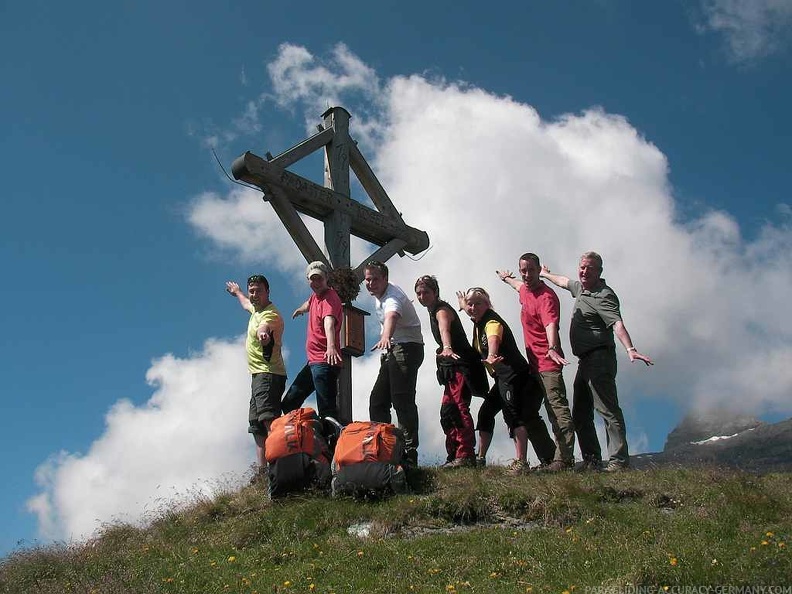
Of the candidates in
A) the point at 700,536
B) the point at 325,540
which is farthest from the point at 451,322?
the point at 700,536

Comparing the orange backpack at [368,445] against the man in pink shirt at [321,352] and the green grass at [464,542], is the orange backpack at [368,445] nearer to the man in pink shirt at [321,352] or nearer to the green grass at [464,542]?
the green grass at [464,542]

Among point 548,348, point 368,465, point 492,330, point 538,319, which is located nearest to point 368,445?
point 368,465

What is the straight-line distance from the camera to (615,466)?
8.09 m

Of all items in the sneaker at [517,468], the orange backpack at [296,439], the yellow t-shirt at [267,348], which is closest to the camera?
the orange backpack at [296,439]

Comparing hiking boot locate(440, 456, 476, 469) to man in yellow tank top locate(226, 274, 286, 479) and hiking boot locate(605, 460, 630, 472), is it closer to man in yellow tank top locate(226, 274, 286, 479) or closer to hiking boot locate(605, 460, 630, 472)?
hiking boot locate(605, 460, 630, 472)

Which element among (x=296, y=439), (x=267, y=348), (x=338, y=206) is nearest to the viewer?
(x=296, y=439)

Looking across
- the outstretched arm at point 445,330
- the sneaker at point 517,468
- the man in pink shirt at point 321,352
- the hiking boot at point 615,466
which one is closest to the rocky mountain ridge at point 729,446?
the hiking boot at point 615,466

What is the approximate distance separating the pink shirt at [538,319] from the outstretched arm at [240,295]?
311 cm

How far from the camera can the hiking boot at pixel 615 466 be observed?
8.05m

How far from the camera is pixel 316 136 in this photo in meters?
11.3

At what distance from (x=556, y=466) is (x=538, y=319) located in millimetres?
1585

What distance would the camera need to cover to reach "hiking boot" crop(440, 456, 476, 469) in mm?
8414

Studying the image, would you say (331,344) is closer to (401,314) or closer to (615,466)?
(401,314)

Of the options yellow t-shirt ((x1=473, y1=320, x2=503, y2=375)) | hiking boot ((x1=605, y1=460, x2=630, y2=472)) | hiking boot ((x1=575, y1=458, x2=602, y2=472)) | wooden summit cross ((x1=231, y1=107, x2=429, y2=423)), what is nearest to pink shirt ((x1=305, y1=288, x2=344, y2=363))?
wooden summit cross ((x1=231, y1=107, x2=429, y2=423))
